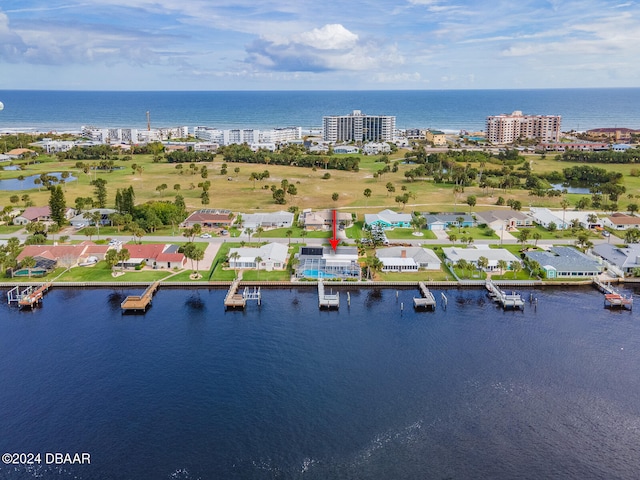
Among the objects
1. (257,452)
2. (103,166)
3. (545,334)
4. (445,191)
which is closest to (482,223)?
(445,191)

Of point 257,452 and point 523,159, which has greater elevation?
point 523,159

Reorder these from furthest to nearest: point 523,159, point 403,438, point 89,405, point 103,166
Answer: point 523,159 < point 103,166 < point 89,405 < point 403,438

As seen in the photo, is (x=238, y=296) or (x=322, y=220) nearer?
(x=238, y=296)

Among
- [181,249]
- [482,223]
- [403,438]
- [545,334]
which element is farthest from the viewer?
[482,223]

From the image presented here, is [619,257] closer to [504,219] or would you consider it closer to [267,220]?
[504,219]

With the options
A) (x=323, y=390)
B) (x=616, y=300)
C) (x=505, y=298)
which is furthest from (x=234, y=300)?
(x=616, y=300)

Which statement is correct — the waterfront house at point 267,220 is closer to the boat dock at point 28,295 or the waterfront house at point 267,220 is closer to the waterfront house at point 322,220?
the waterfront house at point 322,220

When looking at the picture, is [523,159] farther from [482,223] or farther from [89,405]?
[89,405]
